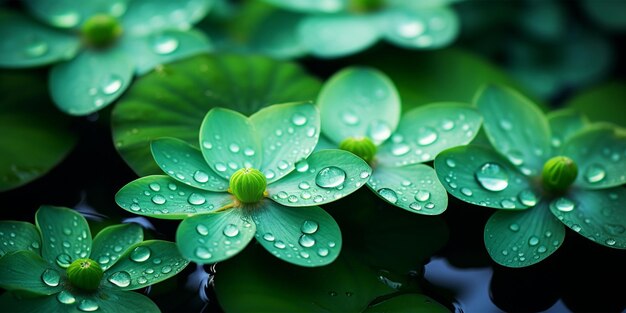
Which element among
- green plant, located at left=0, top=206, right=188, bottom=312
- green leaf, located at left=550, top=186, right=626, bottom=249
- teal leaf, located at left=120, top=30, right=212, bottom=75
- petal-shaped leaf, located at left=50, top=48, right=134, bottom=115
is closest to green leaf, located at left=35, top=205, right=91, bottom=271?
green plant, located at left=0, top=206, right=188, bottom=312

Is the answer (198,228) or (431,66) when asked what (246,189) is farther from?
(431,66)

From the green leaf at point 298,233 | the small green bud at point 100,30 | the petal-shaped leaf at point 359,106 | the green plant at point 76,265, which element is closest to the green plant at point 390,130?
the petal-shaped leaf at point 359,106

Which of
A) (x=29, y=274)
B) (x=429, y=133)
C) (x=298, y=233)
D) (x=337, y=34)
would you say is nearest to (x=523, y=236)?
(x=429, y=133)

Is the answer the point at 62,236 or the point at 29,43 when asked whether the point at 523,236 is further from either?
the point at 29,43

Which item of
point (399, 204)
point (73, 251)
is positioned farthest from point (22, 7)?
point (399, 204)

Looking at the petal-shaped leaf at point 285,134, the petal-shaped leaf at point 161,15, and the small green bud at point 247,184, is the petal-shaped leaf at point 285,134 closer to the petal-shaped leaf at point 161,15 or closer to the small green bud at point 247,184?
the small green bud at point 247,184
